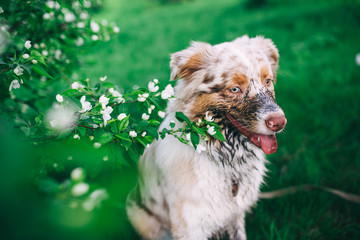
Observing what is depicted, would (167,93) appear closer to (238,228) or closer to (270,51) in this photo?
(270,51)

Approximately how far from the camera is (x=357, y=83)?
4496 millimetres

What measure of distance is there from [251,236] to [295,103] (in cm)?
279

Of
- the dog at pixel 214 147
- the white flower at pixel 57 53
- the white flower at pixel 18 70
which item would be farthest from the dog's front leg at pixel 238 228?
the white flower at pixel 57 53

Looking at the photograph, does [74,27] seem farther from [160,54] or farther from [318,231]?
[160,54]

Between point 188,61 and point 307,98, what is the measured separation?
10.8 feet

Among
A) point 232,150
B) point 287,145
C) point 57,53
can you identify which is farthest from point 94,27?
point 287,145

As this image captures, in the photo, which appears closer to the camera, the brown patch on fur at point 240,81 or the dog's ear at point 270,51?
the brown patch on fur at point 240,81

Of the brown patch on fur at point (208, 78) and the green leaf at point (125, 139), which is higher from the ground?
the brown patch on fur at point (208, 78)

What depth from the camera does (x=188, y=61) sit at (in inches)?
73.2

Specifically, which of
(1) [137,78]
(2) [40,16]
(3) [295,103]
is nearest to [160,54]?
(1) [137,78]

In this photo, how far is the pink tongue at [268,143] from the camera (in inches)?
68.0

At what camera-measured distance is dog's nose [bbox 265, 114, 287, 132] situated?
1565 mm

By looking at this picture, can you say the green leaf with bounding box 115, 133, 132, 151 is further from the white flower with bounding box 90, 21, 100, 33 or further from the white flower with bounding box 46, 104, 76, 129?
the white flower with bounding box 90, 21, 100, 33

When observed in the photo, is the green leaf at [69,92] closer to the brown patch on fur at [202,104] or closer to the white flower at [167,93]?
the white flower at [167,93]
